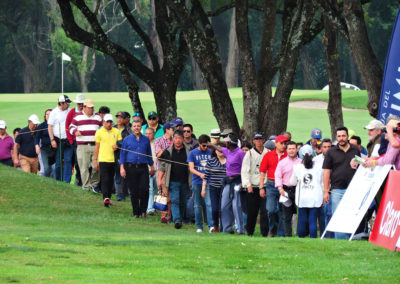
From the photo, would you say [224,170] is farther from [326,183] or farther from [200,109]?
[200,109]

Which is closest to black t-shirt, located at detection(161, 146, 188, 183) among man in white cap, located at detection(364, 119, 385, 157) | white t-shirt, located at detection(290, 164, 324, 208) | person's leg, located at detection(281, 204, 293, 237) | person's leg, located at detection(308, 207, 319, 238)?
person's leg, located at detection(281, 204, 293, 237)

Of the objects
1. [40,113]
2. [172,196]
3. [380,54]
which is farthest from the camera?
[380,54]

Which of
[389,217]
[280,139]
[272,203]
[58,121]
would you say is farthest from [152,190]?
[389,217]

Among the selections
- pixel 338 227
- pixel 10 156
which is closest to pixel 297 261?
pixel 338 227

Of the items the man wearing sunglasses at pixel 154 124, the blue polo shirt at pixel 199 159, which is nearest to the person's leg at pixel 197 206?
the blue polo shirt at pixel 199 159

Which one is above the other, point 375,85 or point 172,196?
point 375,85

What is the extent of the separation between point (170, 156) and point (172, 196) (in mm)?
691

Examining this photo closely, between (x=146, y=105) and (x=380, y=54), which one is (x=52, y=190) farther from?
(x=380, y=54)

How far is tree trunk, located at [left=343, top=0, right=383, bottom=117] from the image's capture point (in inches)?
688

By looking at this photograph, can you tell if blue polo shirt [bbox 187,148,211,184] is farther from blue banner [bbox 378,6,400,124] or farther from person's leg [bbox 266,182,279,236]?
blue banner [bbox 378,6,400,124]

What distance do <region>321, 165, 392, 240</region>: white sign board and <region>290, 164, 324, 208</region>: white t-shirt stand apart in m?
2.04

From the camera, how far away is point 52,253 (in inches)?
492

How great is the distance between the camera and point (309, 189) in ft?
Result: 55.0

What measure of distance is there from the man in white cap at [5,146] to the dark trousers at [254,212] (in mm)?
9002
